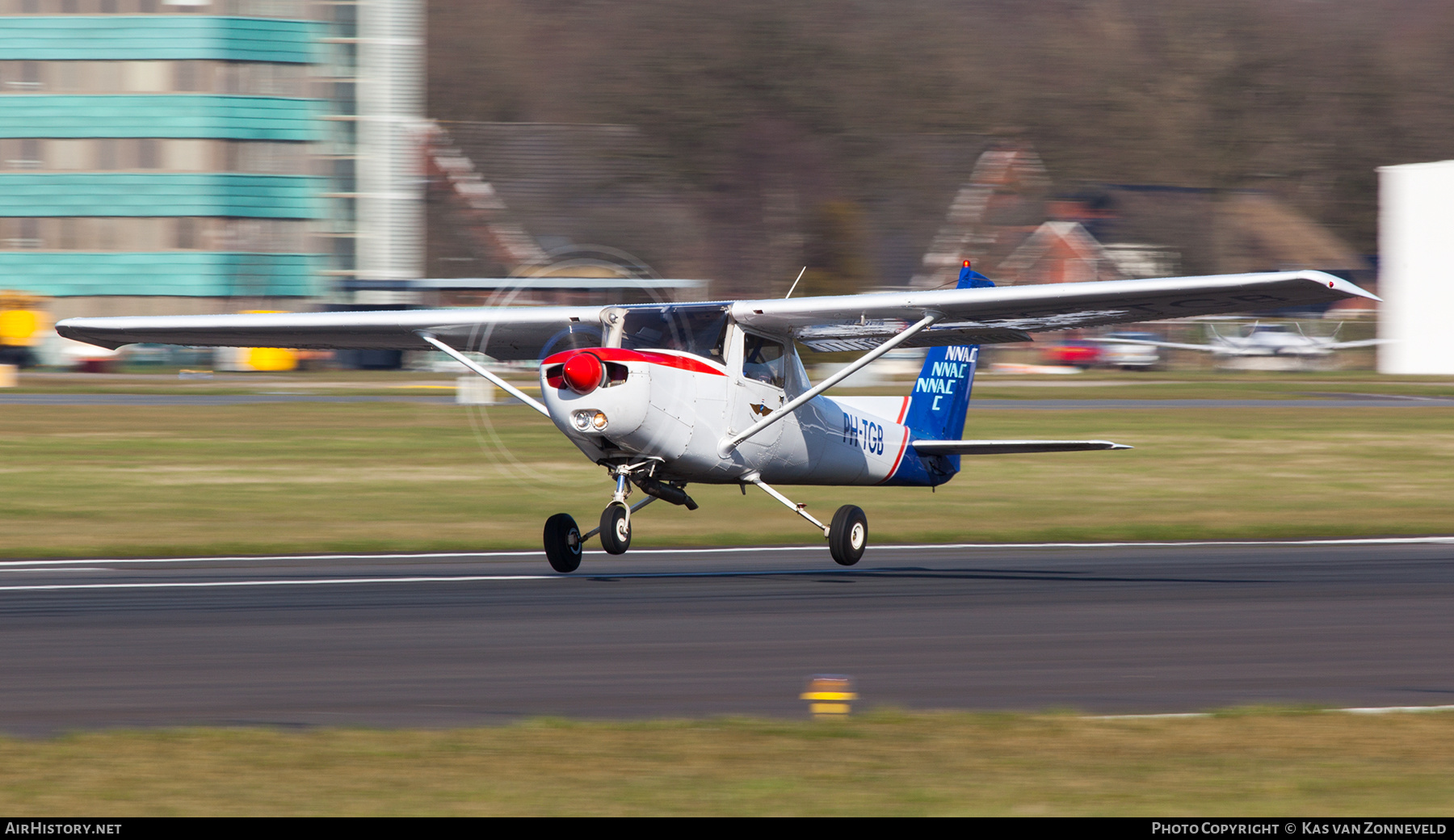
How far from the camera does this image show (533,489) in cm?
2161

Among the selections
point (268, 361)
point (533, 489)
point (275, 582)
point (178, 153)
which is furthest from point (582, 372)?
point (178, 153)

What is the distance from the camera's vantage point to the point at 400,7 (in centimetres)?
6669

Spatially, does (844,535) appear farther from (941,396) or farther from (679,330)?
(941,396)

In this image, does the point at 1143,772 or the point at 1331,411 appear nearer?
the point at 1143,772

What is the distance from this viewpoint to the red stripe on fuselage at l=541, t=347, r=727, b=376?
11922mm

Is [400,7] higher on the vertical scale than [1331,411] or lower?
higher

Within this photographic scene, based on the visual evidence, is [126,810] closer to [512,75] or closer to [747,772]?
[747,772]

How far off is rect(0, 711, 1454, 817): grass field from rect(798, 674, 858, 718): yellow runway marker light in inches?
11.9

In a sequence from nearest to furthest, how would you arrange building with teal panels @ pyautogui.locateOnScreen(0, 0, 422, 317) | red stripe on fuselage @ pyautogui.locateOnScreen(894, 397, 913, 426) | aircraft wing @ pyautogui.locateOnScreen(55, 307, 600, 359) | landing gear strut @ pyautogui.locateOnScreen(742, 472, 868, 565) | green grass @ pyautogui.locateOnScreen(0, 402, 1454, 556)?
landing gear strut @ pyautogui.locateOnScreen(742, 472, 868, 565) → aircraft wing @ pyautogui.locateOnScreen(55, 307, 600, 359) → red stripe on fuselage @ pyautogui.locateOnScreen(894, 397, 913, 426) → green grass @ pyautogui.locateOnScreen(0, 402, 1454, 556) → building with teal panels @ pyautogui.locateOnScreen(0, 0, 422, 317)

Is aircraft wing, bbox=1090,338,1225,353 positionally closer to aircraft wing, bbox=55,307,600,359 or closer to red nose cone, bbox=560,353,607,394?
aircraft wing, bbox=55,307,600,359

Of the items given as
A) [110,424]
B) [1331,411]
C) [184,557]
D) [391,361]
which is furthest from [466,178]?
[184,557]

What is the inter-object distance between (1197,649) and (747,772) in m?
4.25

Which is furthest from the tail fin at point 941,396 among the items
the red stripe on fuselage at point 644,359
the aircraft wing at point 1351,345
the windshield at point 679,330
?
the aircraft wing at point 1351,345

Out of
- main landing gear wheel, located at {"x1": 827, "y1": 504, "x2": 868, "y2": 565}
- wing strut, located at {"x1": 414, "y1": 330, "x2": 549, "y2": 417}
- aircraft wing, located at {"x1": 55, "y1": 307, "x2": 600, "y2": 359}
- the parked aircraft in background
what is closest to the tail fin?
main landing gear wheel, located at {"x1": 827, "y1": 504, "x2": 868, "y2": 565}
